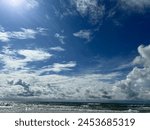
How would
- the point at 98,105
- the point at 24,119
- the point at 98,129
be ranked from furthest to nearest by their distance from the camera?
the point at 98,105, the point at 24,119, the point at 98,129

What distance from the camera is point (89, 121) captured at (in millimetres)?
13031

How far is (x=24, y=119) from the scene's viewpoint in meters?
13.4

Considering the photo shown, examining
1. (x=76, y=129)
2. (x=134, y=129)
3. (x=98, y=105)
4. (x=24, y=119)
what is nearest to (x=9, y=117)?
(x=24, y=119)

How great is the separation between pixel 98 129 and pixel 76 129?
2.75ft

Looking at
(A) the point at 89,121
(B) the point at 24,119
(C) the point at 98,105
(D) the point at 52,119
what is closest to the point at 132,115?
(A) the point at 89,121

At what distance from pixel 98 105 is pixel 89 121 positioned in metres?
27.0

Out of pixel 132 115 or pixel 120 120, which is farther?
pixel 132 115

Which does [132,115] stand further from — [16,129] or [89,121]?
[16,129]

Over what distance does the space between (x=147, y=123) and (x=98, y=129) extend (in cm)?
247

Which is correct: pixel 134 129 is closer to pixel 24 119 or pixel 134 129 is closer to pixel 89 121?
pixel 89 121

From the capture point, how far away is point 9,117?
1393cm

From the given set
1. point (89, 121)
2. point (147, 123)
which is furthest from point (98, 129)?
point (147, 123)

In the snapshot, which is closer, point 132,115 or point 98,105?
point 132,115

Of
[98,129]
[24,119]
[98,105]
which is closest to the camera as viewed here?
[98,129]
